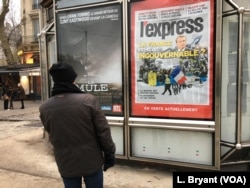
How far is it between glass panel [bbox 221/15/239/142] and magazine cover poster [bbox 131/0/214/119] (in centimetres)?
29

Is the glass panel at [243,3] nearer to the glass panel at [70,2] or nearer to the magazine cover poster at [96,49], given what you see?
the magazine cover poster at [96,49]

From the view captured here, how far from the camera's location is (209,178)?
4121mm

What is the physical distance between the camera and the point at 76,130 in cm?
308

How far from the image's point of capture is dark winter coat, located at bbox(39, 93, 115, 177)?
307cm

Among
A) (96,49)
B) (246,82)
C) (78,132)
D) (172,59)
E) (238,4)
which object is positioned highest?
(238,4)

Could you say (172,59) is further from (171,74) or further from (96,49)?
(96,49)

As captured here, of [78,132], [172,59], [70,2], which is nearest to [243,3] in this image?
[172,59]

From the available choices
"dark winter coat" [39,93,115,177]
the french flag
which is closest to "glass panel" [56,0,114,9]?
the french flag

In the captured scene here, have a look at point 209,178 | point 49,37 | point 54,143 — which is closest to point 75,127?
point 54,143

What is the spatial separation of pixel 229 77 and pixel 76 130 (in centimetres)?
290

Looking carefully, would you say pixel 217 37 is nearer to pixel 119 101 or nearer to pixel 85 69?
pixel 119 101

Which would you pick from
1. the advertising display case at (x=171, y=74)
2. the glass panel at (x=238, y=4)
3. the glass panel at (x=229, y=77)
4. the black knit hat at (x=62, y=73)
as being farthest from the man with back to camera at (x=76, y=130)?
the glass panel at (x=238, y=4)

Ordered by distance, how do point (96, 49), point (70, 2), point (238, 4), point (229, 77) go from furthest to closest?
point (70, 2) → point (96, 49) → point (229, 77) → point (238, 4)

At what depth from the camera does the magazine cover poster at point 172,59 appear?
5051mm
